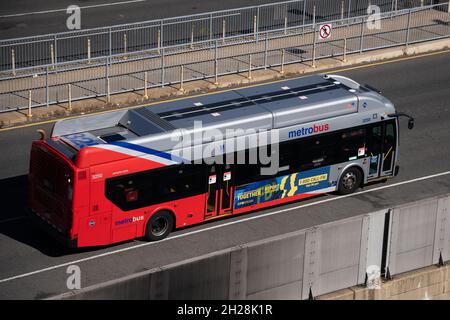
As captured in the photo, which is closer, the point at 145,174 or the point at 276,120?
the point at 145,174

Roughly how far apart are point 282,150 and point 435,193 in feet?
16.3

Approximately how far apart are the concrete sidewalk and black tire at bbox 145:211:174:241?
9098 millimetres

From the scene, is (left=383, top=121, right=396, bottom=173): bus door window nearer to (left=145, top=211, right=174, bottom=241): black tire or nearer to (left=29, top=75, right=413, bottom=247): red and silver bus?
(left=29, top=75, right=413, bottom=247): red and silver bus

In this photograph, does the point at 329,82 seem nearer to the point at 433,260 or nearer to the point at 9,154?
the point at 433,260

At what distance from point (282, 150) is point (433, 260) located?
501cm

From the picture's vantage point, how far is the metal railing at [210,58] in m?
34.2

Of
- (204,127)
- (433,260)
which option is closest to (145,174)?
(204,127)

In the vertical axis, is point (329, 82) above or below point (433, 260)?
above

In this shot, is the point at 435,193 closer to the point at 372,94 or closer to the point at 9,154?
the point at 372,94

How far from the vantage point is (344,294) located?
21.8m

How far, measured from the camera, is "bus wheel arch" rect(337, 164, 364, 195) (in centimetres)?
2745

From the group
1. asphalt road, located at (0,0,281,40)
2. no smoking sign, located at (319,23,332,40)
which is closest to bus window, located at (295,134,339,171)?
no smoking sign, located at (319,23,332,40)
